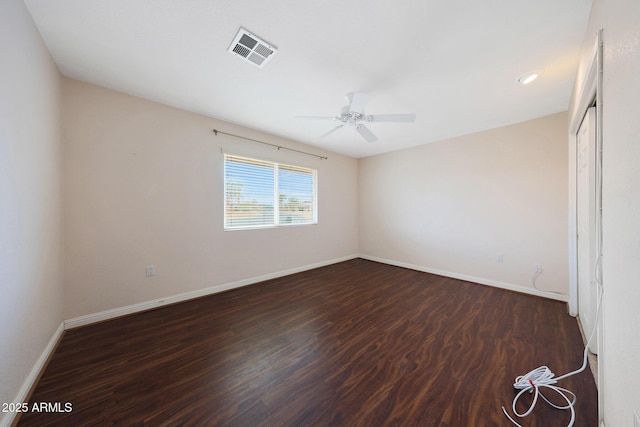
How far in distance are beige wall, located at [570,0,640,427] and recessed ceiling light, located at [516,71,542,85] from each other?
1059 mm

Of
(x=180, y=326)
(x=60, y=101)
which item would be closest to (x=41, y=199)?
(x=60, y=101)

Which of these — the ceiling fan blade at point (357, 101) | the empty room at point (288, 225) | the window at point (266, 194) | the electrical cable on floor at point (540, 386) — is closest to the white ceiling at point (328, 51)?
the empty room at point (288, 225)

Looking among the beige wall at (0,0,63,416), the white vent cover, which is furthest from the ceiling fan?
the beige wall at (0,0,63,416)

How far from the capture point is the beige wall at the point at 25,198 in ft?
3.92

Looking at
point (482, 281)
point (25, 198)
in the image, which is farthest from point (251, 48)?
point (482, 281)

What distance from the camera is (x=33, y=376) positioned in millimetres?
1455

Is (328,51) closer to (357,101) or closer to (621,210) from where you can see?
(357,101)

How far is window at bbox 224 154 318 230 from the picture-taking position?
10.7 feet

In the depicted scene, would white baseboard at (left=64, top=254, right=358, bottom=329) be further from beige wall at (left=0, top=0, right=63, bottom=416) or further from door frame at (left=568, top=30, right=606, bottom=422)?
door frame at (left=568, top=30, right=606, bottom=422)

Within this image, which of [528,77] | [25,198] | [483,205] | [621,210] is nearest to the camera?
[621,210]

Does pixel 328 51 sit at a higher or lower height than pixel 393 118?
higher

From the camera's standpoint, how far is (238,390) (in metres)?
1.43

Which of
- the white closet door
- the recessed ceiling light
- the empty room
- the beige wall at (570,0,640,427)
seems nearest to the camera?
the beige wall at (570,0,640,427)

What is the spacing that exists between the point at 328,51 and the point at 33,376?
3155 mm
